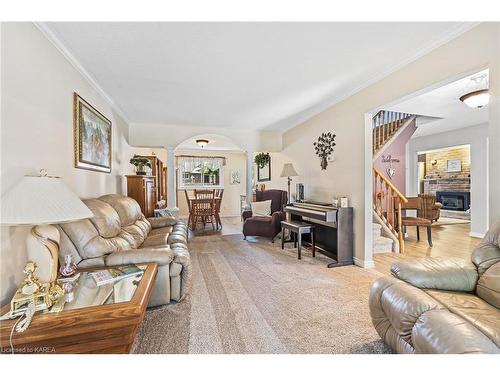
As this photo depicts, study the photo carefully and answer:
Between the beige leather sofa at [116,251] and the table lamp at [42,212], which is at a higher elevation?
the table lamp at [42,212]

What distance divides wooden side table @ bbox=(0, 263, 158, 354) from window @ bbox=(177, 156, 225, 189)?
6877 millimetres

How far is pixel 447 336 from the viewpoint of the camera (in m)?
1.01

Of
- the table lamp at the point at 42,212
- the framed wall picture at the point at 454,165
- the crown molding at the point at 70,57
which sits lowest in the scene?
the table lamp at the point at 42,212

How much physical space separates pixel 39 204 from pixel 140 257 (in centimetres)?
92

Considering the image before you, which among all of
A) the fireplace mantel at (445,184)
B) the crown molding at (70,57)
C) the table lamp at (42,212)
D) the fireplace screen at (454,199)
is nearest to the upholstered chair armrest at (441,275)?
the table lamp at (42,212)

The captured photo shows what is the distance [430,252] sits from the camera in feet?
12.9

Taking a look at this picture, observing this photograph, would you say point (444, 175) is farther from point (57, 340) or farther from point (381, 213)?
point (57, 340)

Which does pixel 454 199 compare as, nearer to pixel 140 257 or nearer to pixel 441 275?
pixel 441 275

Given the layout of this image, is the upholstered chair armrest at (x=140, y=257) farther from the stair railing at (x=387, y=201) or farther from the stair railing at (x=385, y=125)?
the stair railing at (x=385, y=125)

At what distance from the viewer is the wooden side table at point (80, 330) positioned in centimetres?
114

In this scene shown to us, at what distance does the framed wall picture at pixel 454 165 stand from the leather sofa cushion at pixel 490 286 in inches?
324

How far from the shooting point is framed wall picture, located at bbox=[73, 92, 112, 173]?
8.23 feet

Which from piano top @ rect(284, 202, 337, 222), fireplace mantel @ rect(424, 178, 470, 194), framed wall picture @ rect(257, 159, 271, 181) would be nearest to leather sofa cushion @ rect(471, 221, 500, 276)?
piano top @ rect(284, 202, 337, 222)

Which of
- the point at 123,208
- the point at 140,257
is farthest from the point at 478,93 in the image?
the point at 123,208
